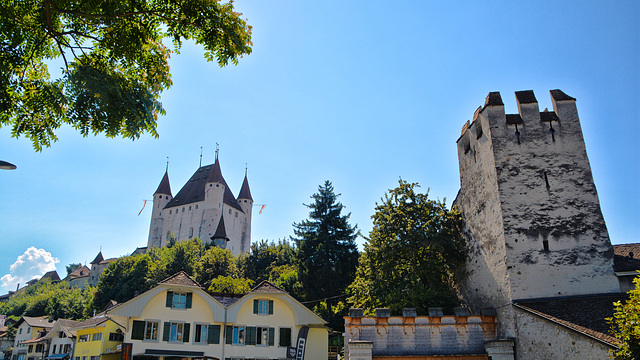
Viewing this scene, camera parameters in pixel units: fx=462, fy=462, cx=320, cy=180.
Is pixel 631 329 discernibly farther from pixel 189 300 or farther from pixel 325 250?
pixel 325 250

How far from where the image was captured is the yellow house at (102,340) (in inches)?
1294

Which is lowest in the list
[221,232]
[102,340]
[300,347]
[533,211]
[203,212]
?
[300,347]

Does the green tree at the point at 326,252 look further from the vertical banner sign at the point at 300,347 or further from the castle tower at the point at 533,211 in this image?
the castle tower at the point at 533,211

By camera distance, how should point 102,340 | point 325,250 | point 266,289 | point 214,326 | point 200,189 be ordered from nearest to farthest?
point 214,326 → point 266,289 → point 102,340 → point 325,250 → point 200,189

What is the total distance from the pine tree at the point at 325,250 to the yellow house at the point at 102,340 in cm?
1599

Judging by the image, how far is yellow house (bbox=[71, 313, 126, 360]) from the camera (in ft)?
108

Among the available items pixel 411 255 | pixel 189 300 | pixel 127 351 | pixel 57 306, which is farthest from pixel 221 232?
pixel 411 255

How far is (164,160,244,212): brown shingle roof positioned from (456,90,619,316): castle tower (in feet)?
250

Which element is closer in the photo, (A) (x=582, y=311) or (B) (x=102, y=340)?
(A) (x=582, y=311)

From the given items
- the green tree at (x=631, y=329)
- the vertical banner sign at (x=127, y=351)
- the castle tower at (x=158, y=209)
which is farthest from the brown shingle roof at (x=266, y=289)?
the castle tower at (x=158, y=209)

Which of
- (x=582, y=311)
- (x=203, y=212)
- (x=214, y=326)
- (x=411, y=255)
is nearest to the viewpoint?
(x=582, y=311)

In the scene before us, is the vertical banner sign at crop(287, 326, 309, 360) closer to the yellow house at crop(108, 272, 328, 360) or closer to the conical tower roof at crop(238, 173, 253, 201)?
the yellow house at crop(108, 272, 328, 360)

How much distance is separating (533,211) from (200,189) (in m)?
83.7

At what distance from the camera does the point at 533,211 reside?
2114 cm
